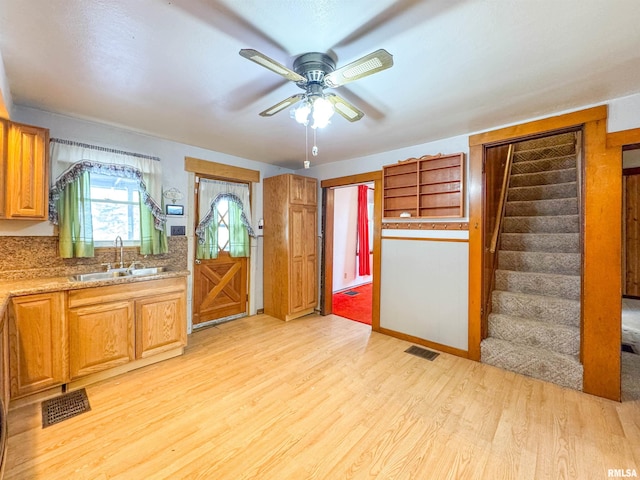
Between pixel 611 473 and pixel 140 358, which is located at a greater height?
pixel 140 358

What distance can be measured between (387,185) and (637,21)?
7.70 feet

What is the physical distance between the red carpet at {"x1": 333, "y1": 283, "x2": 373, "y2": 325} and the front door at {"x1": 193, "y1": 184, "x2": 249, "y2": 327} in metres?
1.63

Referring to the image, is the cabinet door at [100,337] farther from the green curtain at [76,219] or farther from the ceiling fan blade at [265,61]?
the ceiling fan blade at [265,61]

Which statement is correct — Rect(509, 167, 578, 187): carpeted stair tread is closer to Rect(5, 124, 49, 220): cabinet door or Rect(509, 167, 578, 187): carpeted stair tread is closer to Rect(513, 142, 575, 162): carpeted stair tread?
Rect(513, 142, 575, 162): carpeted stair tread

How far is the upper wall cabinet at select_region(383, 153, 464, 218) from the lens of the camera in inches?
118

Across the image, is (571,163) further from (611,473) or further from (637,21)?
(611,473)

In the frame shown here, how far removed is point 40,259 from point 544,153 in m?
6.48

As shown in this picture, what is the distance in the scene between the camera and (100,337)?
7.80 ft

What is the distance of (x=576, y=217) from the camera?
3273 millimetres

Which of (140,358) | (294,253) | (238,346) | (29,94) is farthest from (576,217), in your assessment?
(29,94)

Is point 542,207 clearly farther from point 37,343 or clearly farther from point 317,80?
point 37,343

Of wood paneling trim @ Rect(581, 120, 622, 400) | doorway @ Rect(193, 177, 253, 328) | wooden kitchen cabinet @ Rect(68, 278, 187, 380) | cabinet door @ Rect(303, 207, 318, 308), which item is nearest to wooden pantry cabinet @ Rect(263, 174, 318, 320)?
cabinet door @ Rect(303, 207, 318, 308)

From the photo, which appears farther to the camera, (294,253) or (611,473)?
(294,253)

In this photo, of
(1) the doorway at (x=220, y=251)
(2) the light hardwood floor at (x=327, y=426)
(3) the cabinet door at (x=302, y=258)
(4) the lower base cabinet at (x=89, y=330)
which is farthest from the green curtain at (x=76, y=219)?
(3) the cabinet door at (x=302, y=258)
